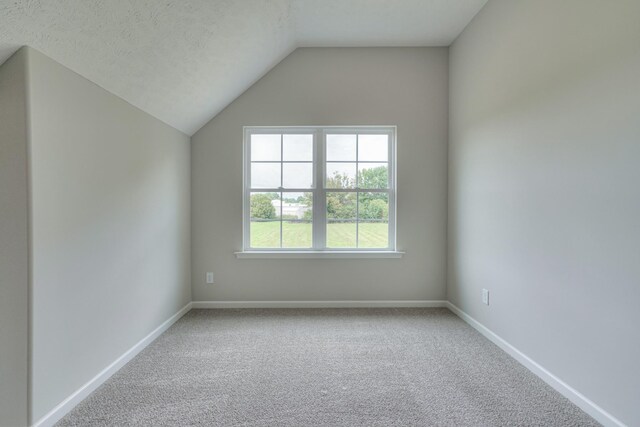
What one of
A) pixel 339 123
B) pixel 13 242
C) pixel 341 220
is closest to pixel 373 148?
pixel 339 123

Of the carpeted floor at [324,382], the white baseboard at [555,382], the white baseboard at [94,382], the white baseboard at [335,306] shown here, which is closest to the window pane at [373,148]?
the white baseboard at [335,306]

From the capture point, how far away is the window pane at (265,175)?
3.15 m

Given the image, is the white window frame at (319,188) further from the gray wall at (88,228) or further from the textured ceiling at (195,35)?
the gray wall at (88,228)

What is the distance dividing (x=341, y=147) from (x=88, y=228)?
2.30 m

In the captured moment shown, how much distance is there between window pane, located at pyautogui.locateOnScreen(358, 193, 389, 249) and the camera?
316cm

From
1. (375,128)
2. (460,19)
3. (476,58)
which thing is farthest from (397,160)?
(460,19)

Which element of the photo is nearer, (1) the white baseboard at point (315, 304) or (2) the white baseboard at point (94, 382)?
(2) the white baseboard at point (94, 382)

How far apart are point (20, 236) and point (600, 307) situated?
2840 mm

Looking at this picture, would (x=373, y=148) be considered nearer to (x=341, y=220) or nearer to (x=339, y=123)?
(x=339, y=123)

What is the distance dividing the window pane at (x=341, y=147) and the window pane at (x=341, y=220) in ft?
1.30

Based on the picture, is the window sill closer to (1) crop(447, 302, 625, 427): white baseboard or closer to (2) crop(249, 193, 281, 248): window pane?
(2) crop(249, 193, 281, 248): window pane

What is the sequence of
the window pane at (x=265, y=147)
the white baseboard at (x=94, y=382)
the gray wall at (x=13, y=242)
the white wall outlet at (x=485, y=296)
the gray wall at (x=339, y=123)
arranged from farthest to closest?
the window pane at (x=265, y=147) < the gray wall at (x=339, y=123) < the white wall outlet at (x=485, y=296) < the white baseboard at (x=94, y=382) < the gray wall at (x=13, y=242)

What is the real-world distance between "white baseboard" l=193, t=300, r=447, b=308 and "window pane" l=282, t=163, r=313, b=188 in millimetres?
1259

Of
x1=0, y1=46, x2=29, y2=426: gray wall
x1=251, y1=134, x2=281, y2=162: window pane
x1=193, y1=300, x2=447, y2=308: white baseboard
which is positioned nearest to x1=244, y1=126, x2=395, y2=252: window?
x1=251, y1=134, x2=281, y2=162: window pane
